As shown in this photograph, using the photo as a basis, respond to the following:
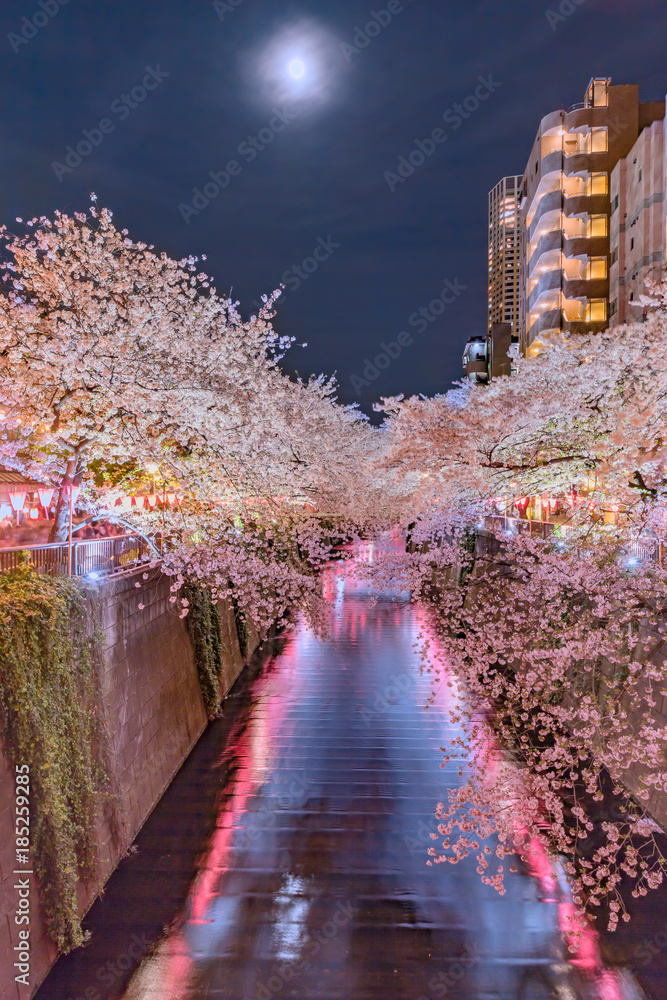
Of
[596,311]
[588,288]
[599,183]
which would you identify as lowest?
[596,311]

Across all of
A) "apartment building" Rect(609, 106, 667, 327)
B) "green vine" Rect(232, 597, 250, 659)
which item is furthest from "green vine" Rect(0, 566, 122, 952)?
"apartment building" Rect(609, 106, 667, 327)

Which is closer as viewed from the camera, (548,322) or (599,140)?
(599,140)

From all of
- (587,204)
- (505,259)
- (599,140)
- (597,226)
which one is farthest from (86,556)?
(505,259)

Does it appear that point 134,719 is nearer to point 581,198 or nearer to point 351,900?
point 351,900

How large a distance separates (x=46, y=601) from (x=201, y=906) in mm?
5647

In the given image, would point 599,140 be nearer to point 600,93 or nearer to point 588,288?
point 600,93

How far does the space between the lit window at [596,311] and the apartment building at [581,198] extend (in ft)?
0.21

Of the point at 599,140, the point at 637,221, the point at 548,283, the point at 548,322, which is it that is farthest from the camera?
the point at 548,283

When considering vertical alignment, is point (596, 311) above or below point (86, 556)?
above

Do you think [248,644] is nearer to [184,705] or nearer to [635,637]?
[184,705]

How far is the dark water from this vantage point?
764 cm

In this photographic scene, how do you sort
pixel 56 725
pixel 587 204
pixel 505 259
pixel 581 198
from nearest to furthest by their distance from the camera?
pixel 56 725
pixel 587 204
pixel 581 198
pixel 505 259

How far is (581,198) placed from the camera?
4344cm

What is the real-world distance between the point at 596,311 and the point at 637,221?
7240 millimetres
